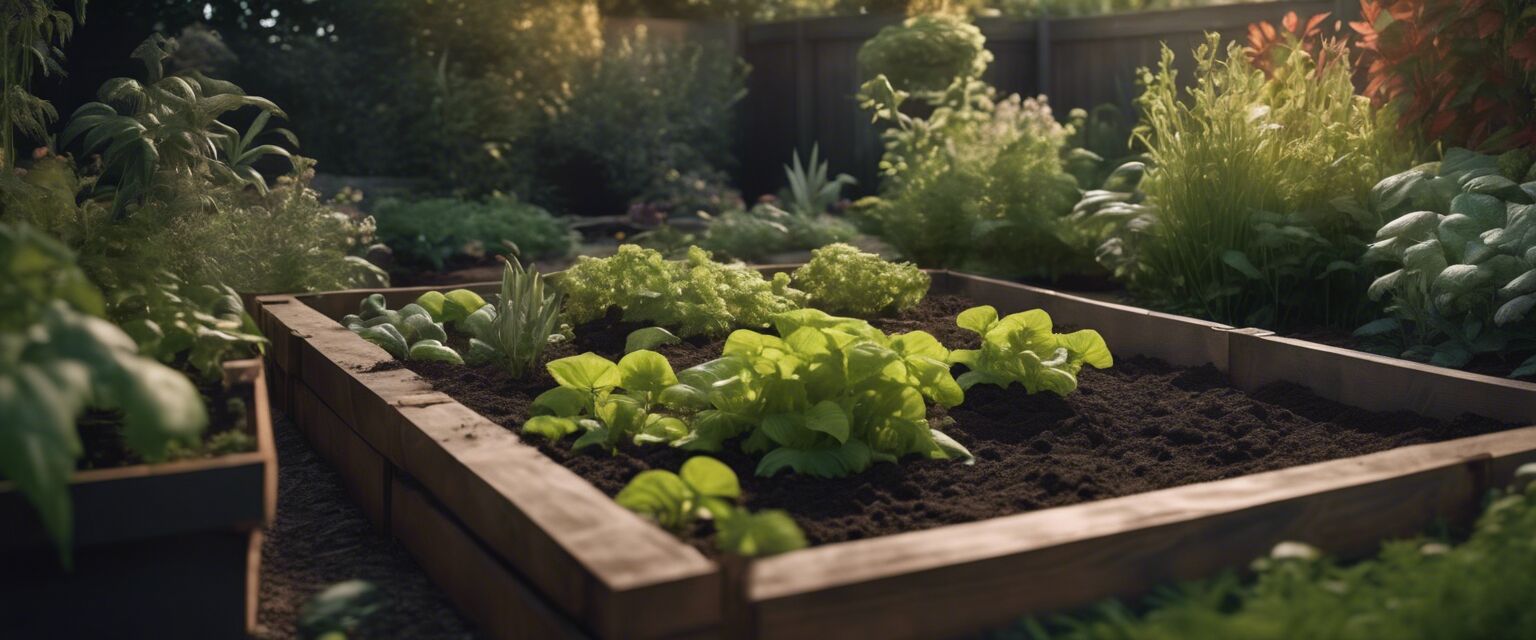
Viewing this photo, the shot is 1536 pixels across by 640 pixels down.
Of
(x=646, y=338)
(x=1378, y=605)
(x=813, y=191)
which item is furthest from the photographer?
(x=813, y=191)

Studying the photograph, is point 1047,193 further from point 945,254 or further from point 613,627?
point 613,627

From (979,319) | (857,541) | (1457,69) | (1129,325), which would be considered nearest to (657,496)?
(857,541)

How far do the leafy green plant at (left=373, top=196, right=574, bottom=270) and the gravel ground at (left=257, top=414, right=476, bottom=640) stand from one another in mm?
3905

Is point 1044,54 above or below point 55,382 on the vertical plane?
above

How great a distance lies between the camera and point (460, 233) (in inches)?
296

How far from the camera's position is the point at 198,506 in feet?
6.10

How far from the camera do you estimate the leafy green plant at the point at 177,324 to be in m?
2.26

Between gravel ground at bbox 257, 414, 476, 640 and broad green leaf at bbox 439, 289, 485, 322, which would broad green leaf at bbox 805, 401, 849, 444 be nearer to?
gravel ground at bbox 257, 414, 476, 640

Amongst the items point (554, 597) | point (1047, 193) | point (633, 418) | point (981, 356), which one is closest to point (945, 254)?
point (1047, 193)

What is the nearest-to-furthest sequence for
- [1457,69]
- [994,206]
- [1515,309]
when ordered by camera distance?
[1515,309] → [1457,69] → [994,206]

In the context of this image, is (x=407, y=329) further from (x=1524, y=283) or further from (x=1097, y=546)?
(x=1524, y=283)

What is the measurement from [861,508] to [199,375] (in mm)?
1419

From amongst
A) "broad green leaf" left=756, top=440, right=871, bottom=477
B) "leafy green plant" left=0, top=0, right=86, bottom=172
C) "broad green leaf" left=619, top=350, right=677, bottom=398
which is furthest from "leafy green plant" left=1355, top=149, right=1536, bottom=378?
"leafy green plant" left=0, top=0, right=86, bottom=172

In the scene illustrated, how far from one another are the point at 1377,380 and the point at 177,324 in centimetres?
266
